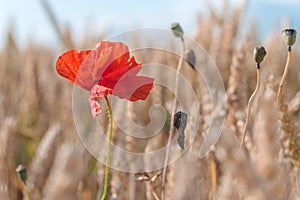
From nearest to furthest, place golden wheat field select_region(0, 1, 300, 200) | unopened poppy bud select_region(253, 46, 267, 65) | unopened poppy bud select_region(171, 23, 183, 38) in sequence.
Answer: golden wheat field select_region(0, 1, 300, 200) → unopened poppy bud select_region(253, 46, 267, 65) → unopened poppy bud select_region(171, 23, 183, 38)

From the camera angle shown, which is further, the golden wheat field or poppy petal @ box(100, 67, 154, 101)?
poppy petal @ box(100, 67, 154, 101)

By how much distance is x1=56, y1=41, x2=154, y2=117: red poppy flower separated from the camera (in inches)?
21.4

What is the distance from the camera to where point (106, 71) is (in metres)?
0.55

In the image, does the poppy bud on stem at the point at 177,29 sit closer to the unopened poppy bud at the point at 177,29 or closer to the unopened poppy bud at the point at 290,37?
the unopened poppy bud at the point at 177,29

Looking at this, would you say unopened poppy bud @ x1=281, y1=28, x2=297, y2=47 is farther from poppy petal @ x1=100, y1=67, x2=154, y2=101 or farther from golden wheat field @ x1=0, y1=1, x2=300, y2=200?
poppy petal @ x1=100, y1=67, x2=154, y2=101

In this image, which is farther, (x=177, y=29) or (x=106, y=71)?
(x=177, y=29)

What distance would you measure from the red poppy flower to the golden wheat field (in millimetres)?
55

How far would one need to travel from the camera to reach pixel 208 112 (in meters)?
0.73

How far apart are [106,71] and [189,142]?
0.44ft

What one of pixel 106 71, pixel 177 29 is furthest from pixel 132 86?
pixel 177 29

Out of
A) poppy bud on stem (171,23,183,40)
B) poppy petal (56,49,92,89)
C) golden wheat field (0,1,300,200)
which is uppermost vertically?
poppy bud on stem (171,23,183,40)

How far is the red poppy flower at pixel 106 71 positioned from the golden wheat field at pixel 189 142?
55 mm

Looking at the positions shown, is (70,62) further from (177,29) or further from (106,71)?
(177,29)

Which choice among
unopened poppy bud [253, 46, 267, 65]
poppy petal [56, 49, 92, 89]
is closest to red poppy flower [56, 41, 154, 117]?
poppy petal [56, 49, 92, 89]
